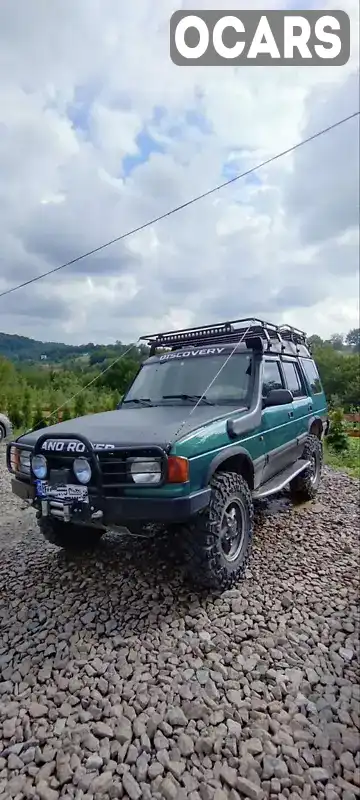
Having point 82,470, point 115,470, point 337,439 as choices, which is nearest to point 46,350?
point 82,470

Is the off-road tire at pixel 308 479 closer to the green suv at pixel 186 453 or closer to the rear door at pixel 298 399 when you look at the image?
the rear door at pixel 298 399

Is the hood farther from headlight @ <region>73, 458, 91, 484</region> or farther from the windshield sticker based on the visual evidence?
the windshield sticker

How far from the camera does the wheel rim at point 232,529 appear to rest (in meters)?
3.01

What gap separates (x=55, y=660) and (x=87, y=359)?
6.07m

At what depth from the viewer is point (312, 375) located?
5.82 metres

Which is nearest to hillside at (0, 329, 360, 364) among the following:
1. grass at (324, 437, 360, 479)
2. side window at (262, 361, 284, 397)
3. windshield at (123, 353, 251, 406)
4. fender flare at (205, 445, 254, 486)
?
windshield at (123, 353, 251, 406)

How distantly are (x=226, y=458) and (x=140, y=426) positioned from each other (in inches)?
24.9

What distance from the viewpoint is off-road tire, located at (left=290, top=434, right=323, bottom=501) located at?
4.98m

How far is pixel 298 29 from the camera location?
3701 mm

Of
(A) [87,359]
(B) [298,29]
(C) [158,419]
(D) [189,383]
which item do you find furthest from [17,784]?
(A) [87,359]

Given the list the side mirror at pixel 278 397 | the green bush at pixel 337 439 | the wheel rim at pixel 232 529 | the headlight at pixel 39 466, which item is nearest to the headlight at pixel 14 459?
the headlight at pixel 39 466

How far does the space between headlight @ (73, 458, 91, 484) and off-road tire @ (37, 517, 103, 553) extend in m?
0.92

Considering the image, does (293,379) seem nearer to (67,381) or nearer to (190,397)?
(190,397)

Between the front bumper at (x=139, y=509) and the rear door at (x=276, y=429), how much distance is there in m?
1.27
